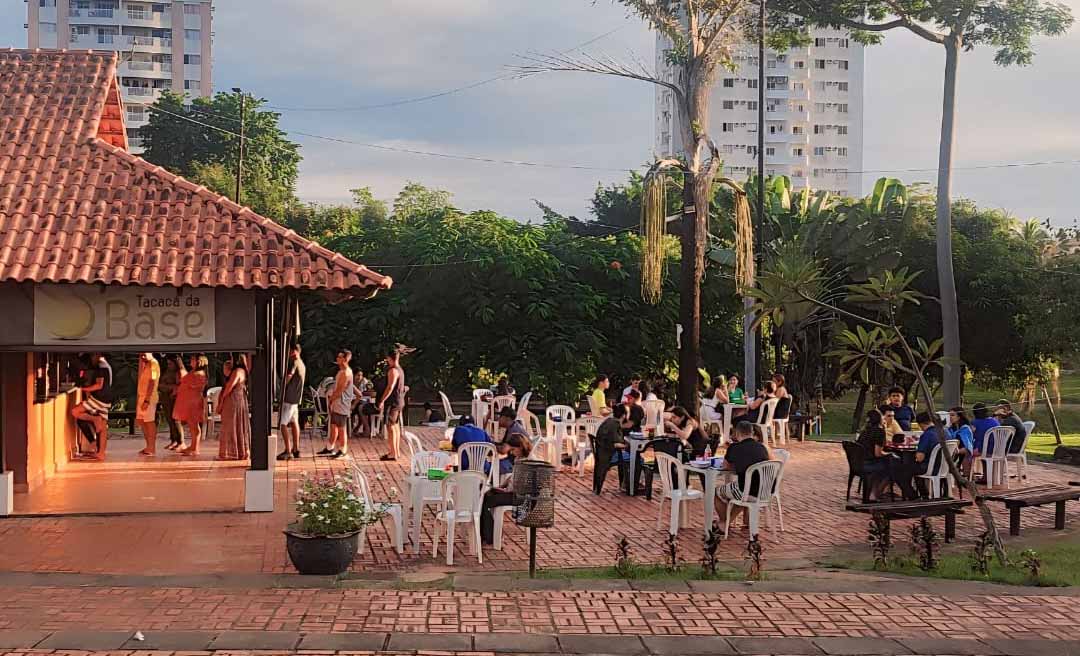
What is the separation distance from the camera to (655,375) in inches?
1171

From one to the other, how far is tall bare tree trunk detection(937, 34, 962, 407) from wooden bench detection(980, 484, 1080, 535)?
10950 millimetres

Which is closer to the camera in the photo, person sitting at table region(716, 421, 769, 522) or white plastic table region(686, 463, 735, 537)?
person sitting at table region(716, 421, 769, 522)

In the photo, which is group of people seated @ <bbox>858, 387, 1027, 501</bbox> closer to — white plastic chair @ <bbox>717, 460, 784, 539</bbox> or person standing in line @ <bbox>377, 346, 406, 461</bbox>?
white plastic chair @ <bbox>717, 460, 784, 539</bbox>

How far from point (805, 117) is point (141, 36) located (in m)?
58.6

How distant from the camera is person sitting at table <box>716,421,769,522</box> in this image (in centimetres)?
1114

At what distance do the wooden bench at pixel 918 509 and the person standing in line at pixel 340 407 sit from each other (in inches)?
337

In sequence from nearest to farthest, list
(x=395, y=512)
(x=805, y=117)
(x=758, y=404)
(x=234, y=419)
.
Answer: (x=395, y=512), (x=234, y=419), (x=758, y=404), (x=805, y=117)

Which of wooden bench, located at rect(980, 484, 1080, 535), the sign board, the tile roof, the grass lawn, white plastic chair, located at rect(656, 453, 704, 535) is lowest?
the grass lawn

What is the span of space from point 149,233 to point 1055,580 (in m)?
10.1

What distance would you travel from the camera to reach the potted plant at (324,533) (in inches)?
360

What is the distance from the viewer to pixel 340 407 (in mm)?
17312

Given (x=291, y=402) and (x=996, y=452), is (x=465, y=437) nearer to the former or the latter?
(x=291, y=402)

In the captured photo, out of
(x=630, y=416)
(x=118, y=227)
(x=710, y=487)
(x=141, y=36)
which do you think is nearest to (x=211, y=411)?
(x=118, y=227)

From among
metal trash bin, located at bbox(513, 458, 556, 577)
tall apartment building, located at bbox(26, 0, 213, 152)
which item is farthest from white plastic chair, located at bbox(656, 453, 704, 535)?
tall apartment building, located at bbox(26, 0, 213, 152)
